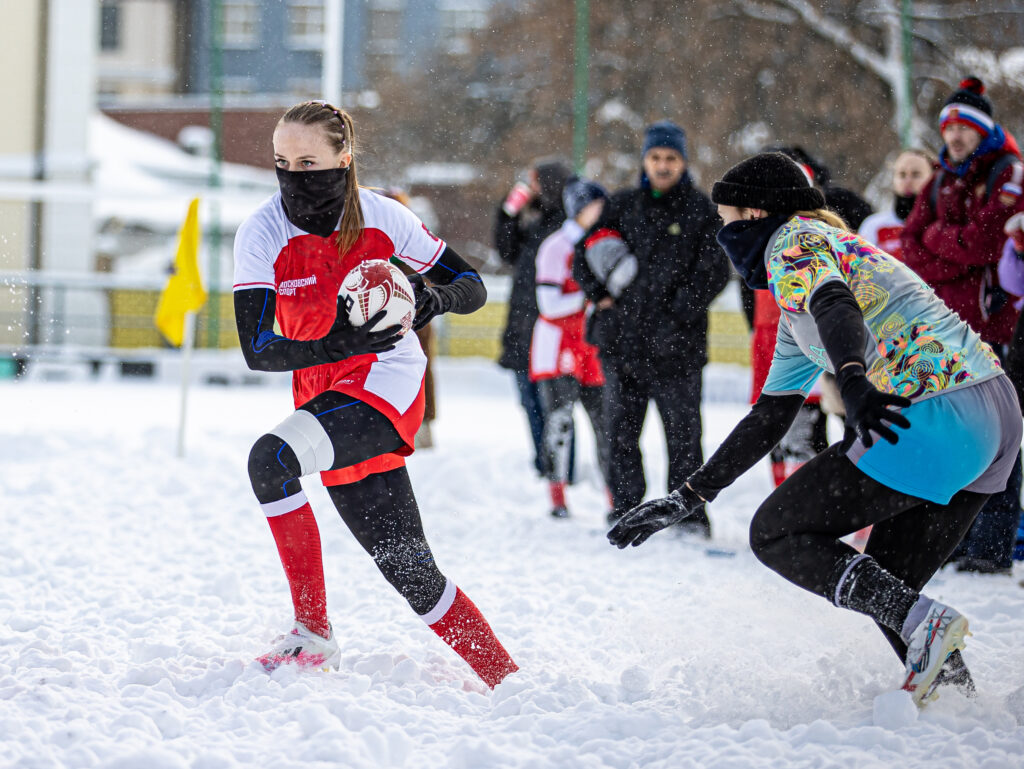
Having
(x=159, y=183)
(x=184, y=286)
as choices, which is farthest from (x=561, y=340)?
(x=159, y=183)

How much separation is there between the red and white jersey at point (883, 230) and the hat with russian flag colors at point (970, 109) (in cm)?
82

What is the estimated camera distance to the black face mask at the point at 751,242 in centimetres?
297

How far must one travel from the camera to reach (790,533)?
291cm

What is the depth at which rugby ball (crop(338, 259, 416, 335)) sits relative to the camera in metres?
3.02

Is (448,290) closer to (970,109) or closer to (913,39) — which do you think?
(970,109)

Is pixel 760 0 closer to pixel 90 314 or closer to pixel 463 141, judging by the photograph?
pixel 463 141

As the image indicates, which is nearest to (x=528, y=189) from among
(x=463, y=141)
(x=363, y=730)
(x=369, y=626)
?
(x=369, y=626)

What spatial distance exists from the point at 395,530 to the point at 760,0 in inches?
728

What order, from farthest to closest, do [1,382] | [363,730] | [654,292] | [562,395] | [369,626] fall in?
[1,382] → [562,395] → [654,292] → [369,626] → [363,730]

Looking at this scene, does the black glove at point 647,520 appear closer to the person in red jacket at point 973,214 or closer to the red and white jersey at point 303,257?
the red and white jersey at point 303,257

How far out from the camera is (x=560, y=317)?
259 inches

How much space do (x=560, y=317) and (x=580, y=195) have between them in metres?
0.71

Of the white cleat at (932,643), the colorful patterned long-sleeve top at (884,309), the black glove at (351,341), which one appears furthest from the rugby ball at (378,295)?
the white cleat at (932,643)

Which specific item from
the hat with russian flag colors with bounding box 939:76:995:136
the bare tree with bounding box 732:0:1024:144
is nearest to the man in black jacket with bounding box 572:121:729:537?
the hat with russian flag colors with bounding box 939:76:995:136
